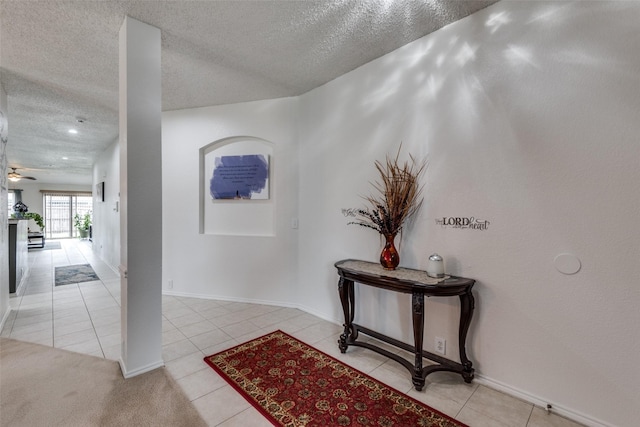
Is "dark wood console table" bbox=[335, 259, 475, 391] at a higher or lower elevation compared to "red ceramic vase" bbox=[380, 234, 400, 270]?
lower

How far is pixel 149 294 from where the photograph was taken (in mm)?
2146

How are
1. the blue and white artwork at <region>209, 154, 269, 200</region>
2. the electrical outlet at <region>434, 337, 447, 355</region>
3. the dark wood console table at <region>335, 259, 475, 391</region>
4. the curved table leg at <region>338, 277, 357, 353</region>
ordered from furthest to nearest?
the blue and white artwork at <region>209, 154, 269, 200</region>
the curved table leg at <region>338, 277, 357, 353</region>
the electrical outlet at <region>434, 337, 447, 355</region>
the dark wood console table at <region>335, 259, 475, 391</region>

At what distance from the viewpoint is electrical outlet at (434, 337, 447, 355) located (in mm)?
2176

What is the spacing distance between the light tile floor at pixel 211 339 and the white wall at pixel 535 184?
285 mm

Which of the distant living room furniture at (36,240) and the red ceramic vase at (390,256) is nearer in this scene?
the red ceramic vase at (390,256)

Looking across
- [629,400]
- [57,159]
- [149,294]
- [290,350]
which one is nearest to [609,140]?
[629,400]

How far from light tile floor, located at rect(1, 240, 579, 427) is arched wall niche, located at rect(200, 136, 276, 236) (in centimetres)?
100

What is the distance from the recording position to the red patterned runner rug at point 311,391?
1.67 m

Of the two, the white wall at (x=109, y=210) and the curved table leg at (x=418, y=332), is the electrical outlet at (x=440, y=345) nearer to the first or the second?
the curved table leg at (x=418, y=332)

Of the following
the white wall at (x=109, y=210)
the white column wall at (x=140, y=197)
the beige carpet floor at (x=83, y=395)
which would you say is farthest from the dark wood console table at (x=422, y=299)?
the white wall at (x=109, y=210)

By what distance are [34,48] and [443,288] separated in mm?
3979

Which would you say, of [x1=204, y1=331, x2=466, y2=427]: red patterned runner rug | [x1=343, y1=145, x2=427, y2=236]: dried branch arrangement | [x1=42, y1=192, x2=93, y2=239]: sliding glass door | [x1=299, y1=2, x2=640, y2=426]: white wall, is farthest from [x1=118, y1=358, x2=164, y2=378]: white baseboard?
[x1=42, y1=192, x2=93, y2=239]: sliding glass door

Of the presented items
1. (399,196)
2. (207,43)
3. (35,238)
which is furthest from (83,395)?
(35,238)

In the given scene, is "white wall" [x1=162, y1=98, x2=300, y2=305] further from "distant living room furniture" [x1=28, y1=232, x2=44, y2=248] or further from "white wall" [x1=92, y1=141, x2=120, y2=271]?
"distant living room furniture" [x1=28, y1=232, x2=44, y2=248]
